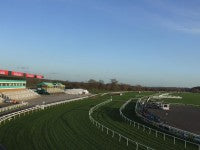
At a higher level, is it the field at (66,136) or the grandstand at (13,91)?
the grandstand at (13,91)

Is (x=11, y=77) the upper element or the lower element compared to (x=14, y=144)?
upper

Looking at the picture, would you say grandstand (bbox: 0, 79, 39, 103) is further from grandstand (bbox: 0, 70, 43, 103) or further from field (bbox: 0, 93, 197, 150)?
Result: field (bbox: 0, 93, 197, 150)

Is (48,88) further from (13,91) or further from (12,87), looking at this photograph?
(13,91)

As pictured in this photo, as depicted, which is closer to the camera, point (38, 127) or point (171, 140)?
point (171, 140)

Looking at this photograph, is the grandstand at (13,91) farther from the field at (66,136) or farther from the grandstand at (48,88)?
the field at (66,136)

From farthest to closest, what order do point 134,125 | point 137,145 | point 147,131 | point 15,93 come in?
point 15,93 < point 134,125 < point 147,131 < point 137,145

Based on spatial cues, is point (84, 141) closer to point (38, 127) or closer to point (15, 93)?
point (38, 127)

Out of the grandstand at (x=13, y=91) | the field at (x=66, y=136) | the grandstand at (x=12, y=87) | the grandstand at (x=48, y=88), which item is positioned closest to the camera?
the field at (x=66, y=136)

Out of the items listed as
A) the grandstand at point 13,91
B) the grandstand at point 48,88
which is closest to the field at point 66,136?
the grandstand at point 13,91

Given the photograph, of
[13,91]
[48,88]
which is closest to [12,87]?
[13,91]

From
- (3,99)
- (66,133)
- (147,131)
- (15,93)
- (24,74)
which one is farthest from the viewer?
(24,74)

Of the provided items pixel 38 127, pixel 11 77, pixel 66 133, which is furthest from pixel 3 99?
pixel 66 133
